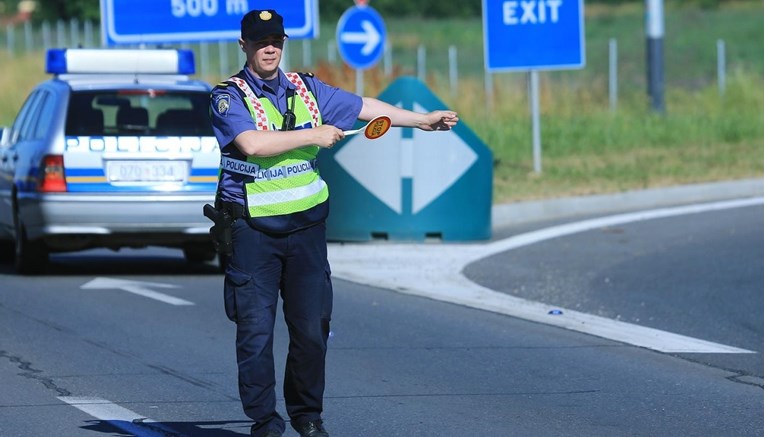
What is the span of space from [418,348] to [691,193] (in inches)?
409

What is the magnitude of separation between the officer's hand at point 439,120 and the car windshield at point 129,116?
246 inches

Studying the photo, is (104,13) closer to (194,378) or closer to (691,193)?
(691,193)

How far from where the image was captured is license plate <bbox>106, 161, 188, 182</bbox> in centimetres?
1273

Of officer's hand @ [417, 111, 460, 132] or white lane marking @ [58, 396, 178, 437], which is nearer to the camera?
officer's hand @ [417, 111, 460, 132]

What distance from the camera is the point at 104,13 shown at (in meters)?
21.7

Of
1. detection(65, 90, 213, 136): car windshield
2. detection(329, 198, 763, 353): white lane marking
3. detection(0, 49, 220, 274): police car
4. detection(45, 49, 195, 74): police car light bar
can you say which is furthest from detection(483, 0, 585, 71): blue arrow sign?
detection(65, 90, 213, 136): car windshield

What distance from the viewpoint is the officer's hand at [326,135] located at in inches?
251

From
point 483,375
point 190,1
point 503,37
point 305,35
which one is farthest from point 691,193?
point 483,375

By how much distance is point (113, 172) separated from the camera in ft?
41.8

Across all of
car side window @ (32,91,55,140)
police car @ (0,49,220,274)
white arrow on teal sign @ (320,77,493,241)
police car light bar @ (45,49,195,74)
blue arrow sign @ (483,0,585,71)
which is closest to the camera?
police car @ (0,49,220,274)

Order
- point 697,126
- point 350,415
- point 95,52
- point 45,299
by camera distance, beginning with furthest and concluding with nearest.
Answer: point 697,126, point 95,52, point 45,299, point 350,415

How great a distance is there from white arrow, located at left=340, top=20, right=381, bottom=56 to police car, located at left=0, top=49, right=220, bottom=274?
31.0 feet

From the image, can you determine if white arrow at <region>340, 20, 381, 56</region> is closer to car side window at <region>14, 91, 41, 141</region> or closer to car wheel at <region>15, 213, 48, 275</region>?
car side window at <region>14, 91, 41, 141</region>

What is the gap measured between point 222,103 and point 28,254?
711cm
